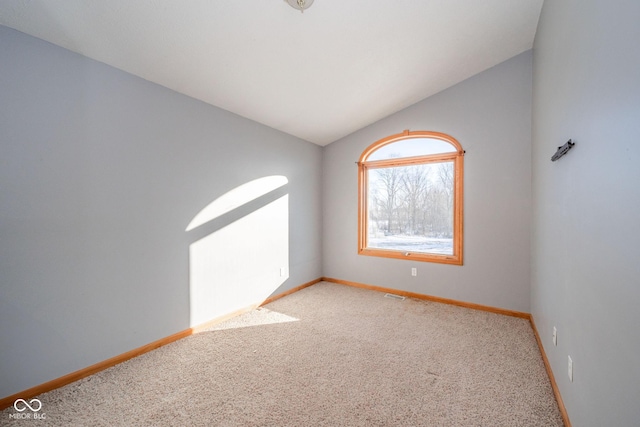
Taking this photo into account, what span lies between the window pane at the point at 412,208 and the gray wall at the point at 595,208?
1.57 meters

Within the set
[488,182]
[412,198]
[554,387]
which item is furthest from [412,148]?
[554,387]

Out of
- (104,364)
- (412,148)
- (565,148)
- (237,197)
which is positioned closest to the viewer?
(565,148)

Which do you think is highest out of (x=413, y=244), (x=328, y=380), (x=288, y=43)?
(x=288, y=43)

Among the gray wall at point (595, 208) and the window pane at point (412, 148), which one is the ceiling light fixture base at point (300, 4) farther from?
the window pane at point (412, 148)

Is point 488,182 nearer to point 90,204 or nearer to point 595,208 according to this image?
point 595,208

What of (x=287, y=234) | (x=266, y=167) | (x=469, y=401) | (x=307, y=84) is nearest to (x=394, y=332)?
(x=469, y=401)

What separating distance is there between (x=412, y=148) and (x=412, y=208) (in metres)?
0.84

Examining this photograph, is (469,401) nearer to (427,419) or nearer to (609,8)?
(427,419)

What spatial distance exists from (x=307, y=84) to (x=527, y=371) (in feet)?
10.3

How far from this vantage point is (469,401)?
5.74ft

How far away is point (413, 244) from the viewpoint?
3879 mm

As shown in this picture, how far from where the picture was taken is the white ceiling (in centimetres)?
178

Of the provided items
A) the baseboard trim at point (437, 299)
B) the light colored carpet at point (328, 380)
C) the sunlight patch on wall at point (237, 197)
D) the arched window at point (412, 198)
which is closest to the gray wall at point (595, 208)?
the light colored carpet at point (328, 380)

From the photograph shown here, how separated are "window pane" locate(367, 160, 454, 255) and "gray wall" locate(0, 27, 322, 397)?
2.29 metres
